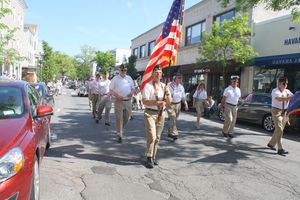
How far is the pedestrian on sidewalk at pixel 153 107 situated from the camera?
6.44 meters

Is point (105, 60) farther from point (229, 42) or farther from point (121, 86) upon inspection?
point (121, 86)

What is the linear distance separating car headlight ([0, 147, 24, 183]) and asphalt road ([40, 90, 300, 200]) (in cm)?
131

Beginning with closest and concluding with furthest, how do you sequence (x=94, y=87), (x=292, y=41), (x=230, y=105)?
1. (x=230, y=105)
2. (x=94, y=87)
3. (x=292, y=41)

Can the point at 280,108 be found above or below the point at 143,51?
below

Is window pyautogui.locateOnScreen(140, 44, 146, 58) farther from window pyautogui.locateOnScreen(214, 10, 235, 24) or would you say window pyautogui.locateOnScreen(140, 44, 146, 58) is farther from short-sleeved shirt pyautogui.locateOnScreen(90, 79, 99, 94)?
short-sleeved shirt pyautogui.locateOnScreen(90, 79, 99, 94)

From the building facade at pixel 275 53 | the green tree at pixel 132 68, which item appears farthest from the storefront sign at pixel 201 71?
the green tree at pixel 132 68

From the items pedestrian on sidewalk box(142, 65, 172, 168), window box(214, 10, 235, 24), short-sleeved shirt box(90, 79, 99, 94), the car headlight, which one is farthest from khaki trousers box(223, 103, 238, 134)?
window box(214, 10, 235, 24)

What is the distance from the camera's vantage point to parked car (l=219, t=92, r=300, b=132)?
42.7 feet

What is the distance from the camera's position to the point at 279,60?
18281 millimetres

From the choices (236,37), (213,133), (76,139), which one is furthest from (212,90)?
(76,139)

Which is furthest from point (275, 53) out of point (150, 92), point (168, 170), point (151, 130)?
point (168, 170)

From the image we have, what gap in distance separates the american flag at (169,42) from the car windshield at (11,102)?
3.24 m

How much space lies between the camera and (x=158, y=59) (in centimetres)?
790

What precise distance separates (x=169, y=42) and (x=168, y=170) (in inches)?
Answer: 122
